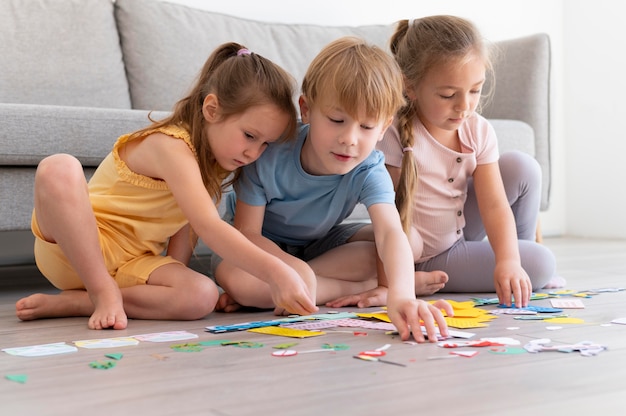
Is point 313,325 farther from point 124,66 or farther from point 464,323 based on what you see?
point 124,66

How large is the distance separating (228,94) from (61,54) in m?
1.30

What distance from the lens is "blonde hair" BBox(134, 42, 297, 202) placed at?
1560 millimetres

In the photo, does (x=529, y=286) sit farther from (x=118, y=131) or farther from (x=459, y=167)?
(x=118, y=131)

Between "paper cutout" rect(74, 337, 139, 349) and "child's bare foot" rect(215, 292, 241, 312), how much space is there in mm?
395

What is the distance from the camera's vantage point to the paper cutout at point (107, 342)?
123 centimetres

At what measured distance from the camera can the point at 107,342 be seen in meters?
1.26

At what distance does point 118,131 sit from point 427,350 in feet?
4.10

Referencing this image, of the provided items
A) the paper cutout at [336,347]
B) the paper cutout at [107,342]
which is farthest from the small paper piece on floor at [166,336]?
the paper cutout at [336,347]

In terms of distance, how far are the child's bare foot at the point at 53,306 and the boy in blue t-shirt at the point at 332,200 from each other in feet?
0.91

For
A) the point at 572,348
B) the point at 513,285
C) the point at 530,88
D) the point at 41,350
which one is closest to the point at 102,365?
the point at 41,350

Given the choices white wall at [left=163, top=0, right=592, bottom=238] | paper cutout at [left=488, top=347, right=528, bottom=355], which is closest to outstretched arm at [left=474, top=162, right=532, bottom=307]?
paper cutout at [left=488, top=347, right=528, bottom=355]

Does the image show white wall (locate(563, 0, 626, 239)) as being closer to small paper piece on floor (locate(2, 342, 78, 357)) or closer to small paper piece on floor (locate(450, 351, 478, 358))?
small paper piece on floor (locate(450, 351, 478, 358))

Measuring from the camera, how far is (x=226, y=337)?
1307 mm

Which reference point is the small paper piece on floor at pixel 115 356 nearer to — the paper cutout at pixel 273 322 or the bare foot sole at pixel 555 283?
the paper cutout at pixel 273 322
